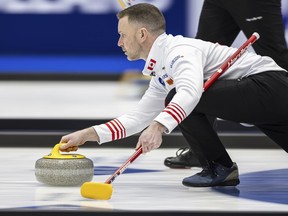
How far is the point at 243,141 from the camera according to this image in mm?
4957

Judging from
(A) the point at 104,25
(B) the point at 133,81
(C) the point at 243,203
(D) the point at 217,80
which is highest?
(D) the point at 217,80

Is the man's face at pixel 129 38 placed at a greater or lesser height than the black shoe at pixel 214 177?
greater

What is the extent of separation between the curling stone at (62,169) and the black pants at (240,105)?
1.34 feet

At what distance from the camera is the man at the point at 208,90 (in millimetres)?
3248

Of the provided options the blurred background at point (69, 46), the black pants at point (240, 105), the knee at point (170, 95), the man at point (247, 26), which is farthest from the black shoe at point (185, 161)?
the blurred background at point (69, 46)

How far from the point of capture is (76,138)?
3.32 meters

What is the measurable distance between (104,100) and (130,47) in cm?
440

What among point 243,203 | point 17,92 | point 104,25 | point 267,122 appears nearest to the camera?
point 243,203

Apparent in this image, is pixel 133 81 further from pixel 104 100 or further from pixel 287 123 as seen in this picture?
pixel 287 123

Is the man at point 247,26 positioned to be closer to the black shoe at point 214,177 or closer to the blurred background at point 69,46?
the black shoe at point 214,177

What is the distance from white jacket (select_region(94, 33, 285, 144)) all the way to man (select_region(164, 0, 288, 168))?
1.61ft

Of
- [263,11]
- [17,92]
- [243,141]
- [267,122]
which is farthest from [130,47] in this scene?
[17,92]

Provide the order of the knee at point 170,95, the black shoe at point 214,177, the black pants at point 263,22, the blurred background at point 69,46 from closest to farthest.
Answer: the knee at point 170,95, the black shoe at point 214,177, the black pants at point 263,22, the blurred background at point 69,46

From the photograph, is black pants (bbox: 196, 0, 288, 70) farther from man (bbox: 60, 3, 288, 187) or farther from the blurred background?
the blurred background
